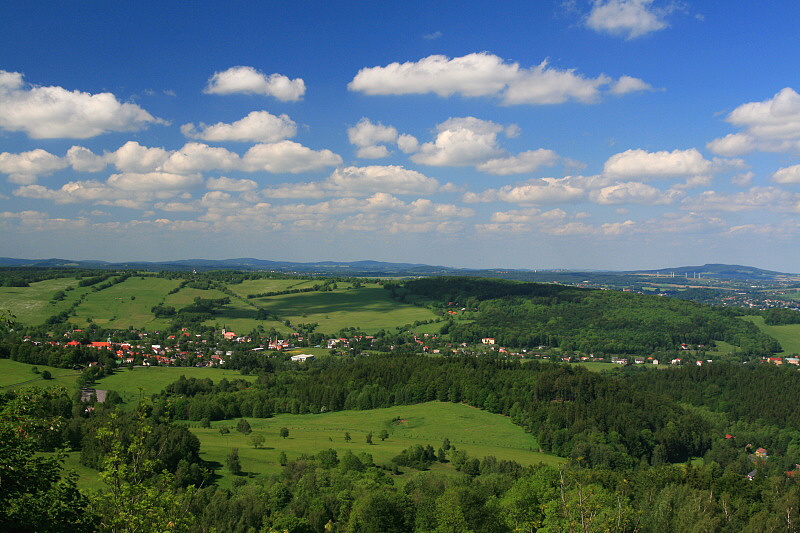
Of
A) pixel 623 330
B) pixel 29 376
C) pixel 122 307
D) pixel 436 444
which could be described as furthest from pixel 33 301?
pixel 623 330

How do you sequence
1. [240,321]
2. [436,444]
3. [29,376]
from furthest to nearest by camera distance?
[240,321], [29,376], [436,444]

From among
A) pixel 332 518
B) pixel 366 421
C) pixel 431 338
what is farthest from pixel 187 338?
pixel 332 518

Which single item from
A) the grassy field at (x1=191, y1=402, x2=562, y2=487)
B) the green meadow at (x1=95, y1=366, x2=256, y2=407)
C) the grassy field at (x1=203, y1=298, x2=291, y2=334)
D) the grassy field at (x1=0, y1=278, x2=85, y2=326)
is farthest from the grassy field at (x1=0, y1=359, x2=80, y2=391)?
the grassy field at (x1=203, y1=298, x2=291, y2=334)

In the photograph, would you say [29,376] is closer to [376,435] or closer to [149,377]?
[149,377]

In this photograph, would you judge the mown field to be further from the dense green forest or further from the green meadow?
the green meadow

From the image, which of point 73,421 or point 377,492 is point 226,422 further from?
point 377,492
